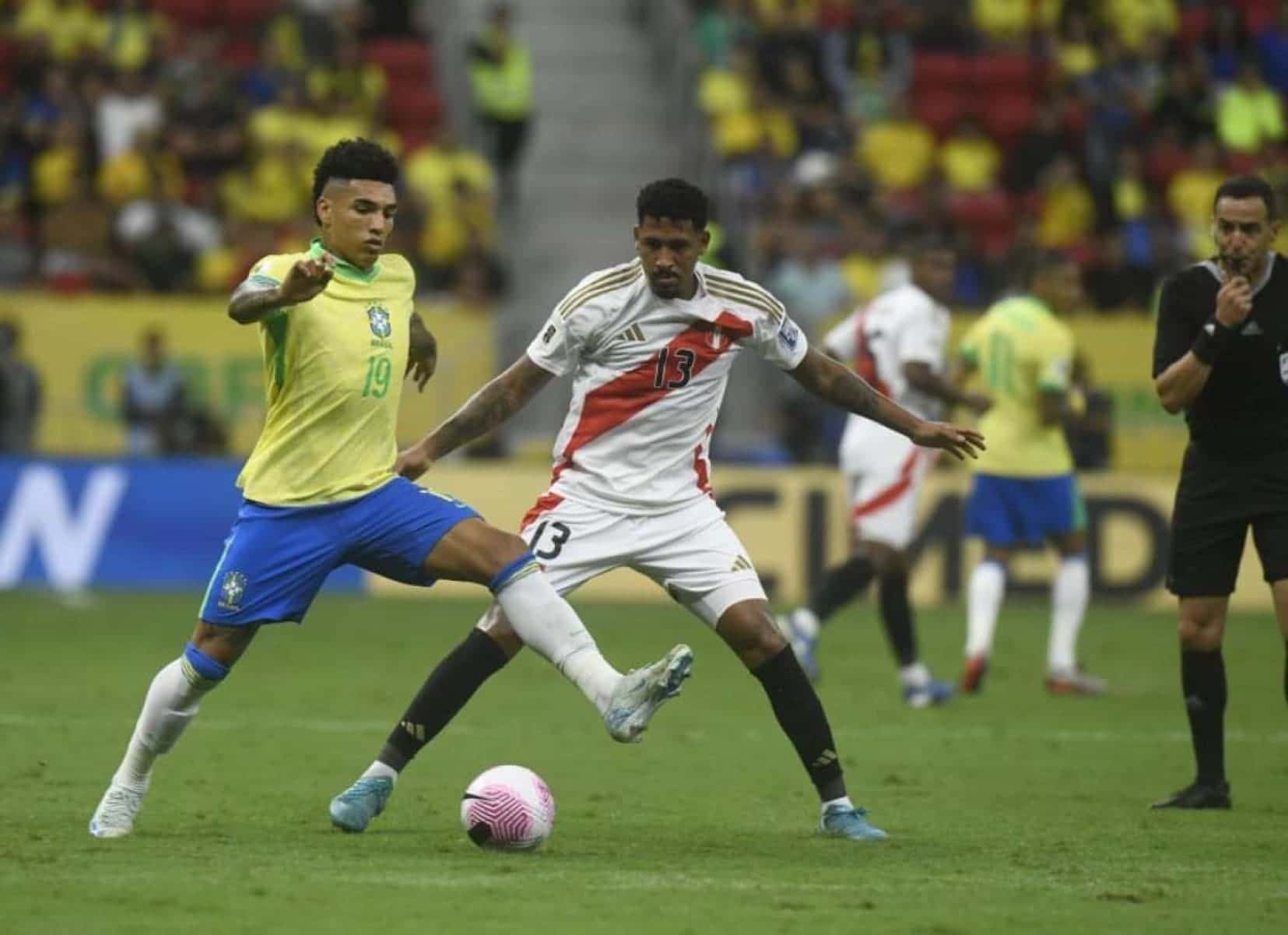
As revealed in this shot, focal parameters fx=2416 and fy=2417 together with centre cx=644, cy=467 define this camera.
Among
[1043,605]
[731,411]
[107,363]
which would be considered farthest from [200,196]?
[1043,605]

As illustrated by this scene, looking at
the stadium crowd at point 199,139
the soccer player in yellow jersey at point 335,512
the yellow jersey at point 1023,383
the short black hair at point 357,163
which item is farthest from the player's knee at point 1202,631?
the stadium crowd at point 199,139

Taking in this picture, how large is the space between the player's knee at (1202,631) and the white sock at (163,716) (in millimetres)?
3974

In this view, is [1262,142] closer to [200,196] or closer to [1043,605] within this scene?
[1043,605]

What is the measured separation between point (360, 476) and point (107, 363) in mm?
13628

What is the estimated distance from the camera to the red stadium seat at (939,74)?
1065 inches

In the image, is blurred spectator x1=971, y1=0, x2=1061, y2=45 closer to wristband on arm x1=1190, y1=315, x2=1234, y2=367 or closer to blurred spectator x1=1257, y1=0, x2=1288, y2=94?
blurred spectator x1=1257, y1=0, x2=1288, y2=94

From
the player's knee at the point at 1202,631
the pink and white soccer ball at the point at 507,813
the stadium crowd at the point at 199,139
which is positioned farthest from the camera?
the stadium crowd at the point at 199,139

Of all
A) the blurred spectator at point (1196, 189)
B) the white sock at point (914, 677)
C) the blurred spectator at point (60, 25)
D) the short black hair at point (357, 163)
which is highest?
the blurred spectator at point (60, 25)

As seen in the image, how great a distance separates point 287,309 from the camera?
836cm

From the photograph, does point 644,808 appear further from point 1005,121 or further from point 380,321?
point 1005,121

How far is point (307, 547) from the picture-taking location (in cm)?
846

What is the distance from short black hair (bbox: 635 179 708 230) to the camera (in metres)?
8.63

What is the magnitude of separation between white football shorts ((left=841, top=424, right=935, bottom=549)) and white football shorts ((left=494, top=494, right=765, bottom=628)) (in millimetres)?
5275

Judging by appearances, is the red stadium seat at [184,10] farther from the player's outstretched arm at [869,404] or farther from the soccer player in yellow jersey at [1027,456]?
the player's outstretched arm at [869,404]
